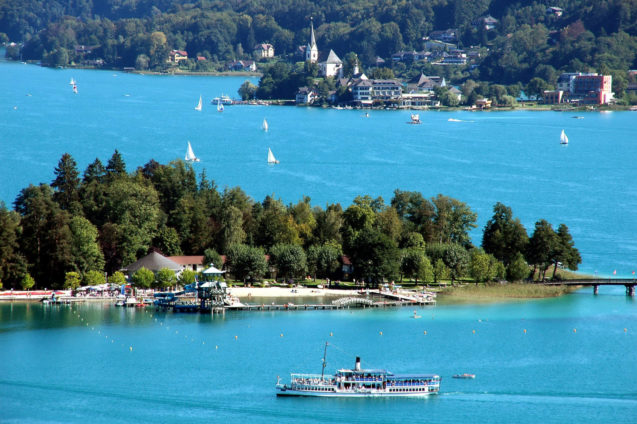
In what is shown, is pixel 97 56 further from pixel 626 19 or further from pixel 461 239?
pixel 461 239

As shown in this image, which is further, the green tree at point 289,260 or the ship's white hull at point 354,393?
the green tree at point 289,260

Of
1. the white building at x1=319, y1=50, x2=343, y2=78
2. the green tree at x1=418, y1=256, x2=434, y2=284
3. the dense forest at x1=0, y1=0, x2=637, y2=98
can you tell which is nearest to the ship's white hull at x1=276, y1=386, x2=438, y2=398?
the green tree at x1=418, y1=256, x2=434, y2=284

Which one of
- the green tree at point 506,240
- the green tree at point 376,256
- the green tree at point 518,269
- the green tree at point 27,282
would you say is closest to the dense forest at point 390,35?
the green tree at point 506,240

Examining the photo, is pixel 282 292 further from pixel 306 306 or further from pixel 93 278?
pixel 93 278

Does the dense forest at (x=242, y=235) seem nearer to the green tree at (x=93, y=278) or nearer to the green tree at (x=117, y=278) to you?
the green tree at (x=93, y=278)

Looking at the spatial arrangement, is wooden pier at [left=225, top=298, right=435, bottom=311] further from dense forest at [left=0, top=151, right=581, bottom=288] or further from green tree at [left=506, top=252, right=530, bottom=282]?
green tree at [left=506, top=252, right=530, bottom=282]
